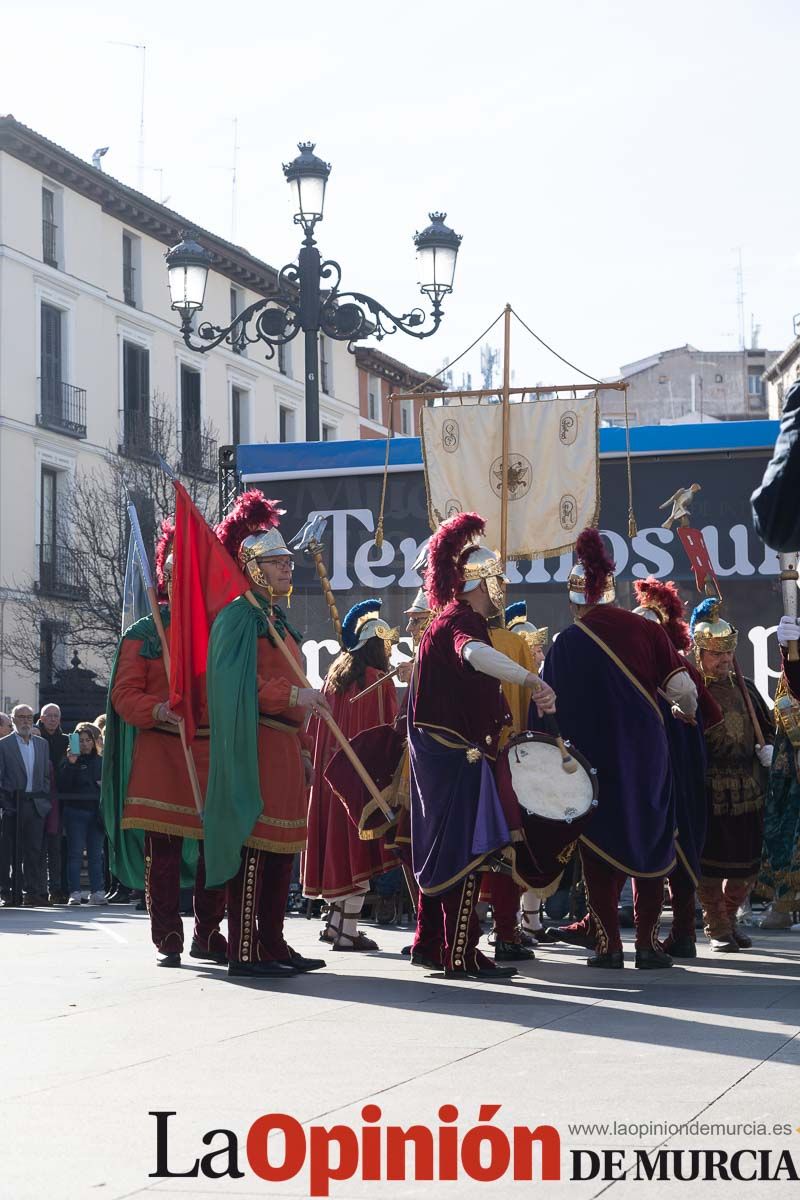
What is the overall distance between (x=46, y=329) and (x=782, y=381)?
131 feet

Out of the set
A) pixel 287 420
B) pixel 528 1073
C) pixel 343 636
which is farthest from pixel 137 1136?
pixel 287 420

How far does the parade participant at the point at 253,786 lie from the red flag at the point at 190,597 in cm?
28

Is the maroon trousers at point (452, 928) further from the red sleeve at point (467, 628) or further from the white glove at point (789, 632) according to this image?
the white glove at point (789, 632)

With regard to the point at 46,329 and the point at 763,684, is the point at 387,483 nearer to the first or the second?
the point at 763,684

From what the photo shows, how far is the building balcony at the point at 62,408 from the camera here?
42.5m

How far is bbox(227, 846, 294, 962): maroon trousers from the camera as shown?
8383mm

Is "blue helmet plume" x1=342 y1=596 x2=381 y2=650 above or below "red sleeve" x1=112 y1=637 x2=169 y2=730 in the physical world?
above

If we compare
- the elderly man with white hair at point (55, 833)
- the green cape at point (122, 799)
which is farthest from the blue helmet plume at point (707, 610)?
the elderly man with white hair at point (55, 833)

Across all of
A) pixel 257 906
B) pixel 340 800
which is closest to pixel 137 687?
pixel 257 906

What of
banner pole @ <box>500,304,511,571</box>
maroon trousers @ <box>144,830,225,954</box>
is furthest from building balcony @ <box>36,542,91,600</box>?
maroon trousers @ <box>144,830,225,954</box>

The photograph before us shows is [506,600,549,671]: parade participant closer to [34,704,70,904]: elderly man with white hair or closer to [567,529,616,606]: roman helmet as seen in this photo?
[567,529,616,606]: roman helmet

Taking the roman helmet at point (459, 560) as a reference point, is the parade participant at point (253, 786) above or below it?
below

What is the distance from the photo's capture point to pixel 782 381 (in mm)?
74812

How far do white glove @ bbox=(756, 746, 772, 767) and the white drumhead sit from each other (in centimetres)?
243
